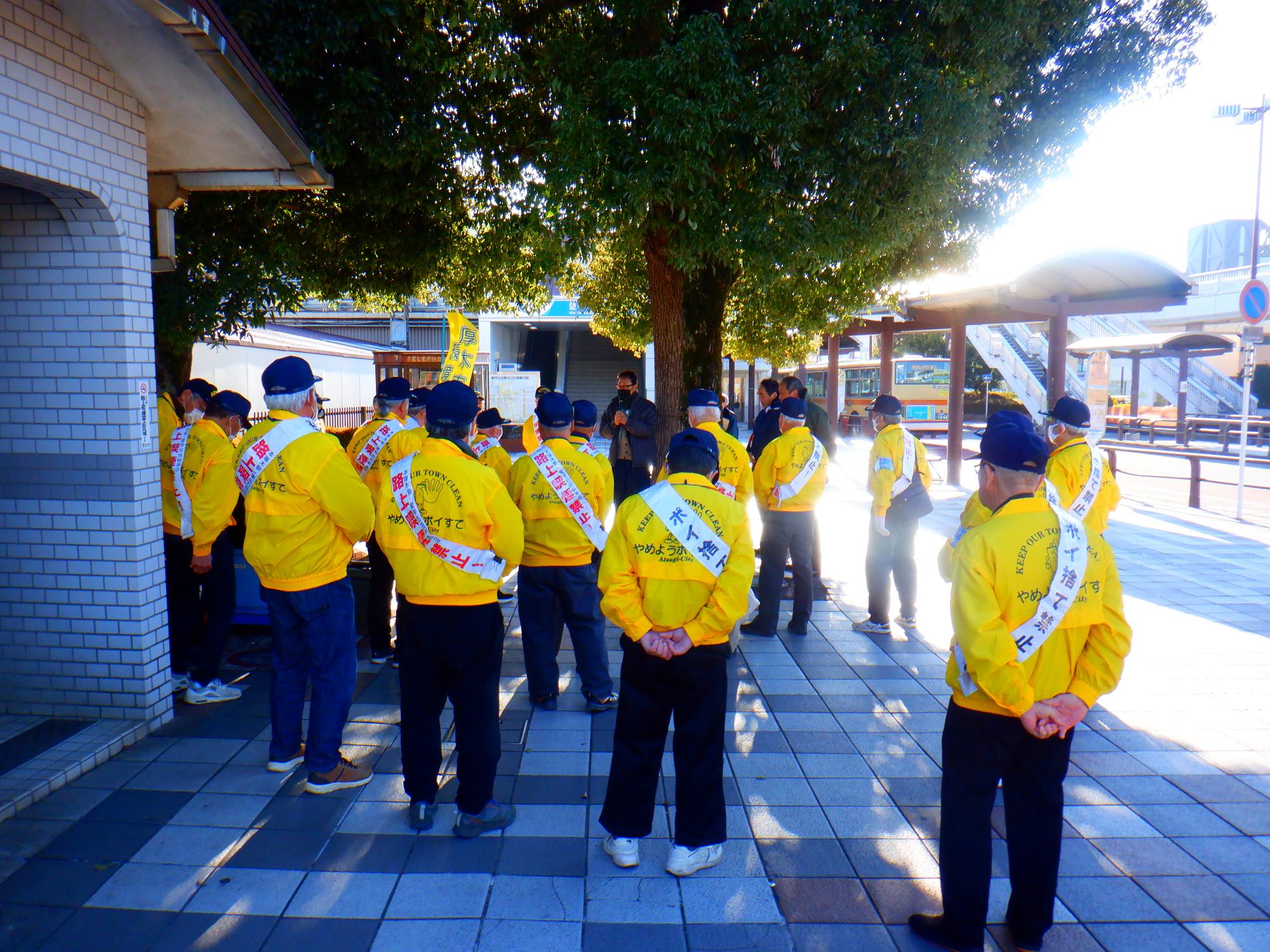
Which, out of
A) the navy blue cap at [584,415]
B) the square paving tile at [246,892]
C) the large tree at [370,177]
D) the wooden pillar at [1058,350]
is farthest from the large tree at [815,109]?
the wooden pillar at [1058,350]

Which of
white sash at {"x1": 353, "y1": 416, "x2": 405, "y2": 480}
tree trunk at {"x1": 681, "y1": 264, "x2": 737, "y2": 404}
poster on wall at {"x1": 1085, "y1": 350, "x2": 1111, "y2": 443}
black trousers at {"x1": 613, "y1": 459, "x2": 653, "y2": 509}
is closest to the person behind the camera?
white sash at {"x1": 353, "y1": 416, "x2": 405, "y2": 480}

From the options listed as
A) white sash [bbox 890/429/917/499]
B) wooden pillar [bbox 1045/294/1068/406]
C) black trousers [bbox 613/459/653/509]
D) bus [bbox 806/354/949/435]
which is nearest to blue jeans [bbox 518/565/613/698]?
white sash [bbox 890/429/917/499]

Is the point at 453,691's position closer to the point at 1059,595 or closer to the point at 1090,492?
the point at 1059,595

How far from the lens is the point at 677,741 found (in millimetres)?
3357

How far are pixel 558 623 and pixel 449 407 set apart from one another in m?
2.04

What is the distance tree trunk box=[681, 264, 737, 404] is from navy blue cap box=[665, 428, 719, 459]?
530 cm

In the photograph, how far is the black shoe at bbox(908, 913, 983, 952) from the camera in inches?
114

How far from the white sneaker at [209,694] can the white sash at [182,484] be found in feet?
3.17

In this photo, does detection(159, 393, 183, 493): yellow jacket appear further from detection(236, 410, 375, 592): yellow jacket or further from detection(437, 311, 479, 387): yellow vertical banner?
detection(437, 311, 479, 387): yellow vertical banner

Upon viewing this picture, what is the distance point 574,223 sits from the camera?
22.6ft

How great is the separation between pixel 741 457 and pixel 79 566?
4.49m

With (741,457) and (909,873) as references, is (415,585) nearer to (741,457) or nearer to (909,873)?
(909,873)

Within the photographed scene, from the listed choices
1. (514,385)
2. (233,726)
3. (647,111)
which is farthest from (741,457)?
(514,385)

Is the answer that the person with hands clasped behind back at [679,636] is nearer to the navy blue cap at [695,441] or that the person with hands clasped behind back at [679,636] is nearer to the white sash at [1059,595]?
the navy blue cap at [695,441]
